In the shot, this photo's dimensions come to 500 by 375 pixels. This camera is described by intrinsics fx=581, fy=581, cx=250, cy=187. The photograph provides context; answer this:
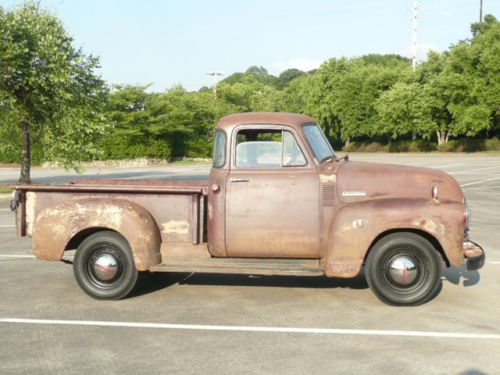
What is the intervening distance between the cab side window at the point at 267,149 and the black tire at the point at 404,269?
4.44ft

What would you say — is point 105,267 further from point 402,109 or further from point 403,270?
point 402,109

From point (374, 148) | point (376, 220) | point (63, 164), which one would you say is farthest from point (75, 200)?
point (374, 148)

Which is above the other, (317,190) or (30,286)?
(317,190)

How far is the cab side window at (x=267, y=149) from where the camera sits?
22.3 feet

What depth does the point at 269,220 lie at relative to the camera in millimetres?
6691

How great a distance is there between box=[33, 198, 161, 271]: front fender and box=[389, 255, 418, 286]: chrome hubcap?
2711mm

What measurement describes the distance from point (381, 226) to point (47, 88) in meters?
16.4

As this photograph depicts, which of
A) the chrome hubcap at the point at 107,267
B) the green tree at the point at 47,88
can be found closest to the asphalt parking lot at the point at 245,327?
the chrome hubcap at the point at 107,267

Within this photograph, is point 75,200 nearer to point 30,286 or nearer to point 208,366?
point 30,286

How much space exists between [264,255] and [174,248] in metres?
1.08

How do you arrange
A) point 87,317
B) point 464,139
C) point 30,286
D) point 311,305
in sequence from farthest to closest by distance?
point 464,139 < point 30,286 < point 311,305 < point 87,317

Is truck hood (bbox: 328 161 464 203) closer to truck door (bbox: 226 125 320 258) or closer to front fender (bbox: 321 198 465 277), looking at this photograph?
front fender (bbox: 321 198 465 277)

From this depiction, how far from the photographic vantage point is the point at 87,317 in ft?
20.4

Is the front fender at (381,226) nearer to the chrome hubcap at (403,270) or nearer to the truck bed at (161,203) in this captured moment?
the chrome hubcap at (403,270)
